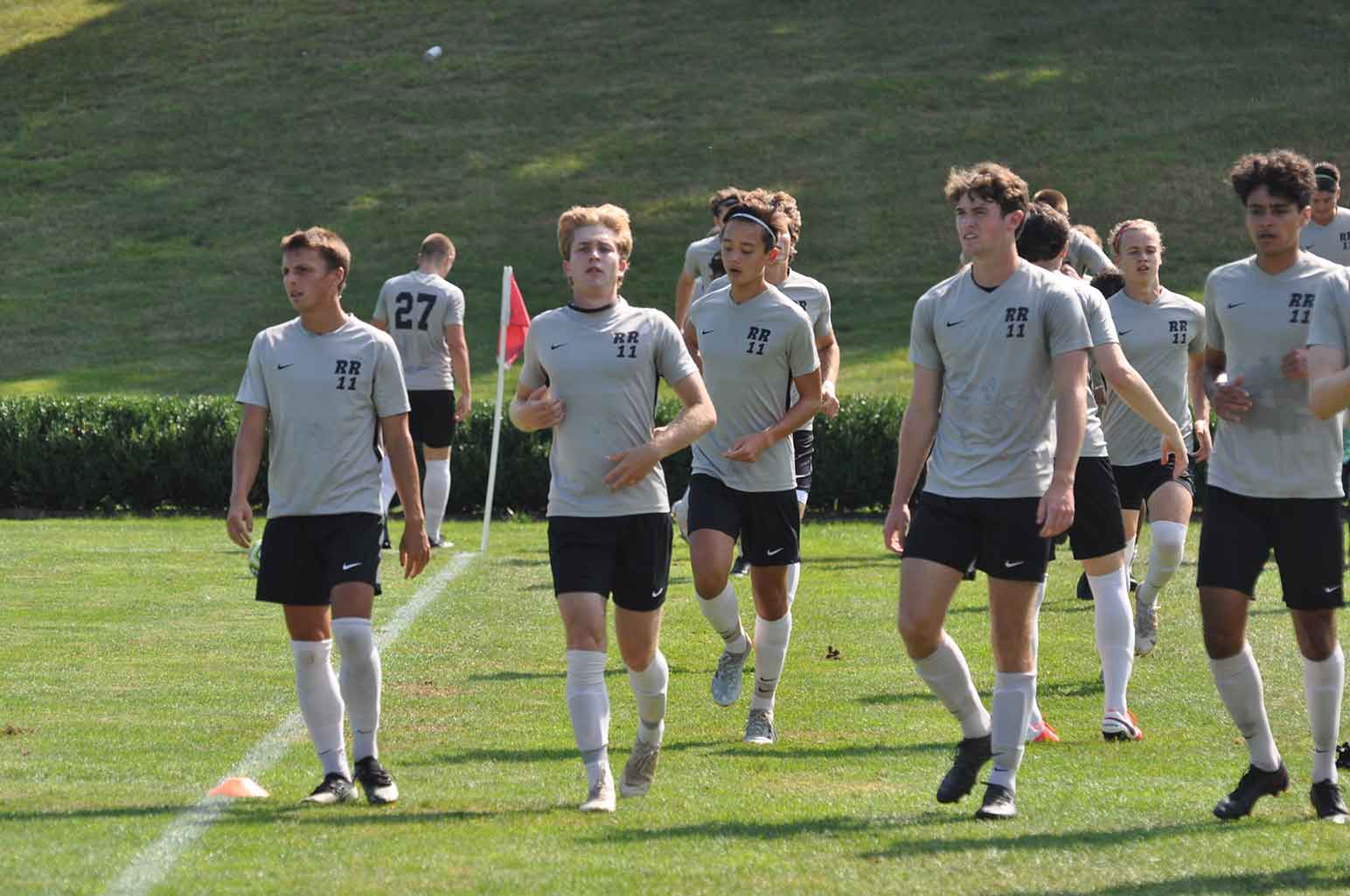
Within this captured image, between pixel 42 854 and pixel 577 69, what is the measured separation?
142 ft

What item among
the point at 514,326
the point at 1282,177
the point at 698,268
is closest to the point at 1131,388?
the point at 1282,177

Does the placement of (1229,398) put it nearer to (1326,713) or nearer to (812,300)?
(1326,713)

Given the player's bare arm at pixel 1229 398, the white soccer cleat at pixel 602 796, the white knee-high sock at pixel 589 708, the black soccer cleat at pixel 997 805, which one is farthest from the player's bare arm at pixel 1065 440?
the white soccer cleat at pixel 602 796

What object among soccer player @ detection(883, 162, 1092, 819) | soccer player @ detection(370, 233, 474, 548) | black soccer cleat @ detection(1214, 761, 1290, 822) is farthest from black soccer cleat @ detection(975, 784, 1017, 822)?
soccer player @ detection(370, 233, 474, 548)

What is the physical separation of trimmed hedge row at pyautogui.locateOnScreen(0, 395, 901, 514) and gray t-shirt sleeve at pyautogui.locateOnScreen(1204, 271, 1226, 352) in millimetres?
13894

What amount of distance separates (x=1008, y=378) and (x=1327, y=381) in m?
1.10

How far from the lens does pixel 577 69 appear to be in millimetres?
48188

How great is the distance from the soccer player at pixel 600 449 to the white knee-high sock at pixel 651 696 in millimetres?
105

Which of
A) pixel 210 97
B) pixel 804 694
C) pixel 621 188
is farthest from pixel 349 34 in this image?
pixel 804 694

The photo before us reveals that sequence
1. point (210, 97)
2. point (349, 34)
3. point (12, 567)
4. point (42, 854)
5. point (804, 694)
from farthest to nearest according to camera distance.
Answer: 1. point (349, 34)
2. point (210, 97)
3. point (12, 567)
4. point (804, 694)
5. point (42, 854)

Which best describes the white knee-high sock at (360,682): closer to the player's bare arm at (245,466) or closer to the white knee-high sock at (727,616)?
the player's bare arm at (245,466)

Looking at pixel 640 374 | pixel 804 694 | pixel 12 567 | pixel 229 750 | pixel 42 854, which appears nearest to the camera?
pixel 42 854

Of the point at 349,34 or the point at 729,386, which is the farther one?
the point at 349,34

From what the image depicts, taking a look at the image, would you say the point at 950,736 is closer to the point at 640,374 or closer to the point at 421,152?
the point at 640,374
